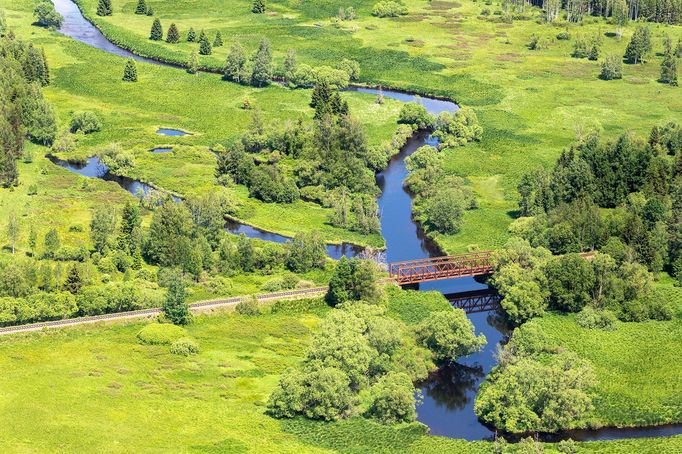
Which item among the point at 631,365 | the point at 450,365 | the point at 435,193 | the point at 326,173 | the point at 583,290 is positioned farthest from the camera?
the point at 326,173

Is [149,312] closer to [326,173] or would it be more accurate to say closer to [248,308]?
[248,308]

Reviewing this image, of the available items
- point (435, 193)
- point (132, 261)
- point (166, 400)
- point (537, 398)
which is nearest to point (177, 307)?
point (132, 261)

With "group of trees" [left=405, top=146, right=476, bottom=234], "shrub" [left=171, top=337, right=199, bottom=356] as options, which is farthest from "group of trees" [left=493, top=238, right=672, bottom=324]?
"shrub" [left=171, top=337, right=199, bottom=356]

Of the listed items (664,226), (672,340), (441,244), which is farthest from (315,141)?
(672,340)

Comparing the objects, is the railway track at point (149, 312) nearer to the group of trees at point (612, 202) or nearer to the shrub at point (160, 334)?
the shrub at point (160, 334)

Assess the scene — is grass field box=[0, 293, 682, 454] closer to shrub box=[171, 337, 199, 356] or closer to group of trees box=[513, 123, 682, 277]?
shrub box=[171, 337, 199, 356]

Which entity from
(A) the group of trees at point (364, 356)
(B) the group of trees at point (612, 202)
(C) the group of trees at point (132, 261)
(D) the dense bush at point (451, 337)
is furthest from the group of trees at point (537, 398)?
(C) the group of trees at point (132, 261)
